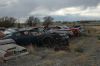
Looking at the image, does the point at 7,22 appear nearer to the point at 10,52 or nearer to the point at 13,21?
the point at 13,21

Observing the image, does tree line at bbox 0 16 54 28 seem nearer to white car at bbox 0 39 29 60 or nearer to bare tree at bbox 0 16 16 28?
bare tree at bbox 0 16 16 28

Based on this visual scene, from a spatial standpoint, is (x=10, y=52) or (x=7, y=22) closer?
(x=10, y=52)

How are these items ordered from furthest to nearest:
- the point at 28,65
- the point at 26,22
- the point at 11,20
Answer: the point at 26,22
the point at 11,20
the point at 28,65

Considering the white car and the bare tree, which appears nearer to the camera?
the white car

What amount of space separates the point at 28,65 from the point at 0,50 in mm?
2274

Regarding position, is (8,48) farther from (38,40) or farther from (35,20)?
(35,20)

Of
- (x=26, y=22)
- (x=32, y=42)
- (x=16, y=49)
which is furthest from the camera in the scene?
(x=26, y=22)

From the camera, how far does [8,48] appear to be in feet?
42.2

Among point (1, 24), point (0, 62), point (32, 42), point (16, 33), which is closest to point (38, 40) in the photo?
point (32, 42)

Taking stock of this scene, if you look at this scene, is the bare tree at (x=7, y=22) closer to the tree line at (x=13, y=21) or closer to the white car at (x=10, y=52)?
the tree line at (x=13, y=21)

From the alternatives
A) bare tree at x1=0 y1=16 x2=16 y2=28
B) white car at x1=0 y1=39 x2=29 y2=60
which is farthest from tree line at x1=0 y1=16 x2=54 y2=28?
white car at x1=0 y1=39 x2=29 y2=60

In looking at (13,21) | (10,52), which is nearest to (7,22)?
(13,21)

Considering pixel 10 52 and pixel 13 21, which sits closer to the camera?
pixel 10 52

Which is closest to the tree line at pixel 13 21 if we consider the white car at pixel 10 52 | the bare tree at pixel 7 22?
the bare tree at pixel 7 22
